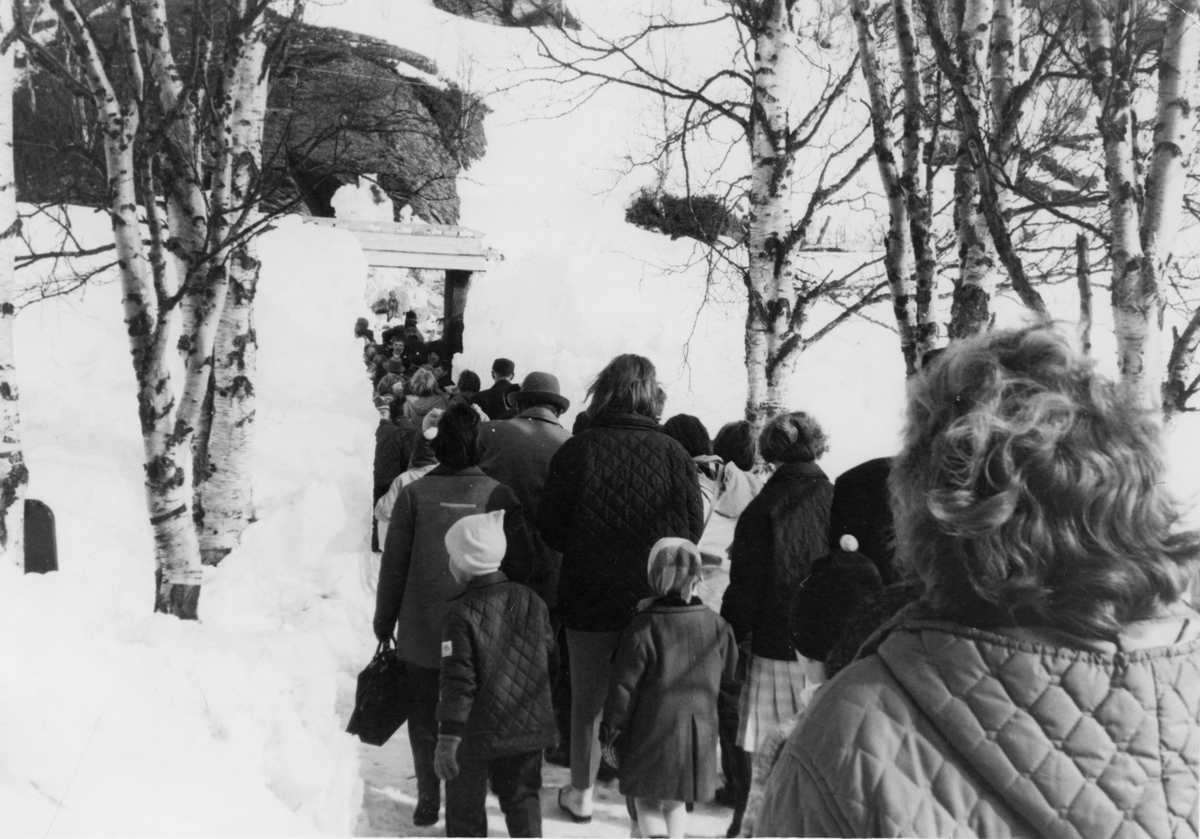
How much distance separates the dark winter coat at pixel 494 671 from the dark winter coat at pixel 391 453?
3.66 metres

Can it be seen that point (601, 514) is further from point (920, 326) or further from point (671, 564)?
point (920, 326)

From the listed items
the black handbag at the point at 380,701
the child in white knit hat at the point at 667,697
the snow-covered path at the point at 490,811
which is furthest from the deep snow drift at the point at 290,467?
the child in white knit hat at the point at 667,697

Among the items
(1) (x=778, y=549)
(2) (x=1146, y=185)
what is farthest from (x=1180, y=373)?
(1) (x=778, y=549)

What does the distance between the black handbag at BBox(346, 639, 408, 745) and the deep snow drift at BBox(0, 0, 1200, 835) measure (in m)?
0.33

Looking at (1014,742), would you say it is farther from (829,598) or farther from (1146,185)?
(1146,185)

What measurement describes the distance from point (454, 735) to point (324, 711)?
1585mm

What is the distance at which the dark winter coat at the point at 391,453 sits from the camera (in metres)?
6.76

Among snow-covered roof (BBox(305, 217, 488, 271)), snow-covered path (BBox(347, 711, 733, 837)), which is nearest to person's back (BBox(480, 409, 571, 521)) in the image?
snow-covered path (BBox(347, 711, 733, 837))

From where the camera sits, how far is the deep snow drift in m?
3.02

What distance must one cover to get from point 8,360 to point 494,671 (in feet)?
10.4

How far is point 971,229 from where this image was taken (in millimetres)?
4398

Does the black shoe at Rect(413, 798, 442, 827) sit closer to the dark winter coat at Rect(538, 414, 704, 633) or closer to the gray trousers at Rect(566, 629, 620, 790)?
the gray trousers at Rect(566, 629, 620, 790)

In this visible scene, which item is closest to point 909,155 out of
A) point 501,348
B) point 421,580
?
point 421,580

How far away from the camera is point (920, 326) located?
4.62m
